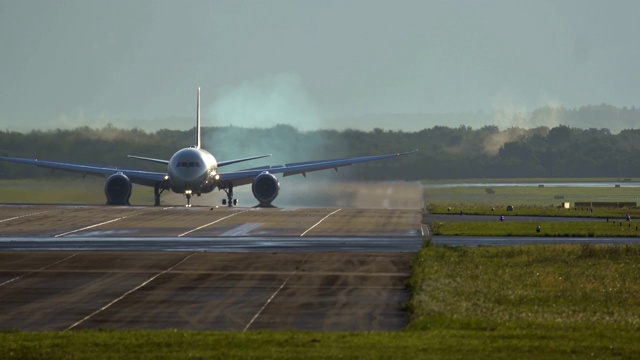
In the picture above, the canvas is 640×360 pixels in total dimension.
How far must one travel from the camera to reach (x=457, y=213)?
7838cm

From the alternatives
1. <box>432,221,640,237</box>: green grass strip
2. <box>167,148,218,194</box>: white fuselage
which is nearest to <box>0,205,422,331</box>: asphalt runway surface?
<box>432,221,640,237</box>: green grass strip

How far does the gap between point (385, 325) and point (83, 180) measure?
232 feet

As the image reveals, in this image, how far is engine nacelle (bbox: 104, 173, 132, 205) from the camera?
294 feet

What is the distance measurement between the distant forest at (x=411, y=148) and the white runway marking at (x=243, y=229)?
36137 mm

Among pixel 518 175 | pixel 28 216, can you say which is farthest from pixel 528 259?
pixel 518 175

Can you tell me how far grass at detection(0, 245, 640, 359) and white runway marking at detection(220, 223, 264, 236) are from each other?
71.6ft

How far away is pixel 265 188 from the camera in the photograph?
91.2 m

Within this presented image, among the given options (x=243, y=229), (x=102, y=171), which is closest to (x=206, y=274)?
(x=243, y=229)

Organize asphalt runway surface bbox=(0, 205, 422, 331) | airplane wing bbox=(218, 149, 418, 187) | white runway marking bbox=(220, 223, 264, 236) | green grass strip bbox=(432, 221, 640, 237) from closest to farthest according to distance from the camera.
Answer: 1. asphalt runway surface bbox=(0, 205, 422, 331)
2. green grass strip bbox=(432, 221, 640, 237)
3. white runway marking bbox=(220, 223, 264, 236)
4. airplane wing bbox=(218, 149, 418, 187)

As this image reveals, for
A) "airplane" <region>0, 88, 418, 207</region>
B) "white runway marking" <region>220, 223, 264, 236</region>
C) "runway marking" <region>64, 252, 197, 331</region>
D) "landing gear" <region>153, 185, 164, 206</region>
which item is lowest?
"runway marking" <region>64, 252, 197, 331</region>

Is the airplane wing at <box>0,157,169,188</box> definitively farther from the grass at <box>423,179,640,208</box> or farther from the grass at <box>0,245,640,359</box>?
the grass at <box>0,245,640,359</box>

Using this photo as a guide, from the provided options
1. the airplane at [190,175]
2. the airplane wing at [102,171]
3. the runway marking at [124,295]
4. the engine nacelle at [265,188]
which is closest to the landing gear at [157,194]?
the airplane at [190,175]

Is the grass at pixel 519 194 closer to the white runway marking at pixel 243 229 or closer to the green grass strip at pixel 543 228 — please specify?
the green grass strip at pixel 543 228

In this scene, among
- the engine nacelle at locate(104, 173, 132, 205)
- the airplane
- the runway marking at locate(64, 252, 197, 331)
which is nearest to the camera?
the runway marking at locate(64, 252, 197, 331)
